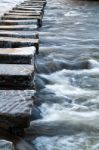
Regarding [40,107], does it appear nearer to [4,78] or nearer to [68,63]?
Result: [4,78]

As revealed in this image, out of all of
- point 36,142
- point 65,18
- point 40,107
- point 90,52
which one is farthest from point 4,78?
point 65,18

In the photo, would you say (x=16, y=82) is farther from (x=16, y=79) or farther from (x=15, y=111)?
(x=15, y=111)

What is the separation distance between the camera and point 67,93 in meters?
5.32

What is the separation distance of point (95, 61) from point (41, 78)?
146cm

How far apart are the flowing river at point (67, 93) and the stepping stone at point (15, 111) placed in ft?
0.69

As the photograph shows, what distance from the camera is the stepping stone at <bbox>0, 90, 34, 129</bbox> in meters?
3.55

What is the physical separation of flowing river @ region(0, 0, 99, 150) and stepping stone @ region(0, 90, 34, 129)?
0.69 ft

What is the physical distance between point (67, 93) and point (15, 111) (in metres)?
1.84

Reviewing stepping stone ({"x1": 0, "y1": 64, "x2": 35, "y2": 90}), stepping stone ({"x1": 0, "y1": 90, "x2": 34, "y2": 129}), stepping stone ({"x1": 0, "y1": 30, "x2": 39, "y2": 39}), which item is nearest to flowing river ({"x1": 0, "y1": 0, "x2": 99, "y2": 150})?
stepping stone ({"x1": 0, "y1": 90, "x2": 34, "y2": 129})

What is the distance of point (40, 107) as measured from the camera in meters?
4.71

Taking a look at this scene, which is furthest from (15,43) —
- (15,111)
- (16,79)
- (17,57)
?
(15,111)

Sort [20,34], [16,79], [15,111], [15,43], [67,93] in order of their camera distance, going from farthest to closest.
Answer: [20,34] < [15,43] < [67,93] < [16,79] < [15,111]

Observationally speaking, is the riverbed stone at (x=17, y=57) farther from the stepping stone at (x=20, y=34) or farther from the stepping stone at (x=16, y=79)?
the stepping stone at (x=20, y=34)

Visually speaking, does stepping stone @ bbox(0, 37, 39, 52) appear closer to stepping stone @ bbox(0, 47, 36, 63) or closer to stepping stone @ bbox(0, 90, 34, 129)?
stepping stone @ bbox(0, 47, 36, 63)
